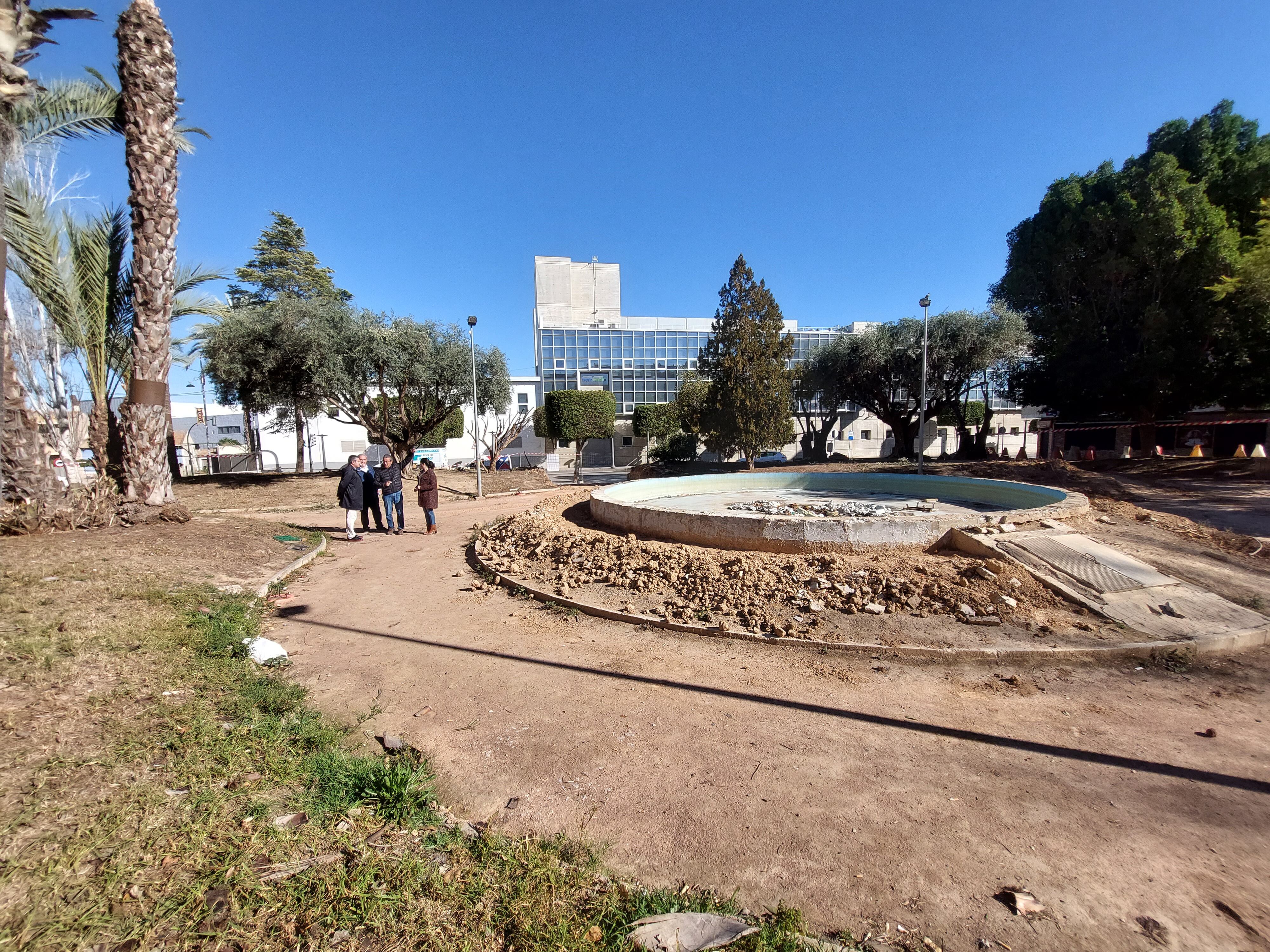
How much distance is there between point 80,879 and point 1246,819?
5137 millimetres

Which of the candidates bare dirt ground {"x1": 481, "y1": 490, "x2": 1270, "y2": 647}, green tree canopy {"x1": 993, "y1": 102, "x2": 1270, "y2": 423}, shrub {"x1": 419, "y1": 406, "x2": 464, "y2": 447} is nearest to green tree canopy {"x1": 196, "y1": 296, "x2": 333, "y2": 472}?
bare dirt ground {"x1": 481, "y1": 490, "x2": 1270, "y2": 647}

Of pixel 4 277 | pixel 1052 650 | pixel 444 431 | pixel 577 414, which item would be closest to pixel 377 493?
pixel 4 277

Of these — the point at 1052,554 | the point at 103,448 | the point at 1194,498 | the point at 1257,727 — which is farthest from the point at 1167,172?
the point at 103,448

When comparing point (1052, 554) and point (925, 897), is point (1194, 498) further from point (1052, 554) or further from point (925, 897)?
point (925, 897)

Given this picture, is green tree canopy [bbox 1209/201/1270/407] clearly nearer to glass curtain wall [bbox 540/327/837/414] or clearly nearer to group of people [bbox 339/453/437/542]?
group of people [bbox 339/453/437/542]

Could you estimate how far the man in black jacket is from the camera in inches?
425

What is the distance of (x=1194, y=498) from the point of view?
13109 millimetres

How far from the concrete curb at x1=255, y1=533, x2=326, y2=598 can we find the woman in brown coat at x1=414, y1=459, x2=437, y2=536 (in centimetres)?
192

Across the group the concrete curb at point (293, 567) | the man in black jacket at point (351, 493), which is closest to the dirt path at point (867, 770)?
the concrete curb at point (293, 567)

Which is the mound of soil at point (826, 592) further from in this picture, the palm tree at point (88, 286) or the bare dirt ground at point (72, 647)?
the palm tree at point (88, 286)

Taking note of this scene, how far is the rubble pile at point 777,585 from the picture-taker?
18.4ft

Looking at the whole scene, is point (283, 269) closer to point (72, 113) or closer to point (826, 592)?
point (72, 113)

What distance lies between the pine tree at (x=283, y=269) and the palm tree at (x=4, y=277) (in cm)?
2713

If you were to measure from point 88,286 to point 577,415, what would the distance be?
2438 centimetres
